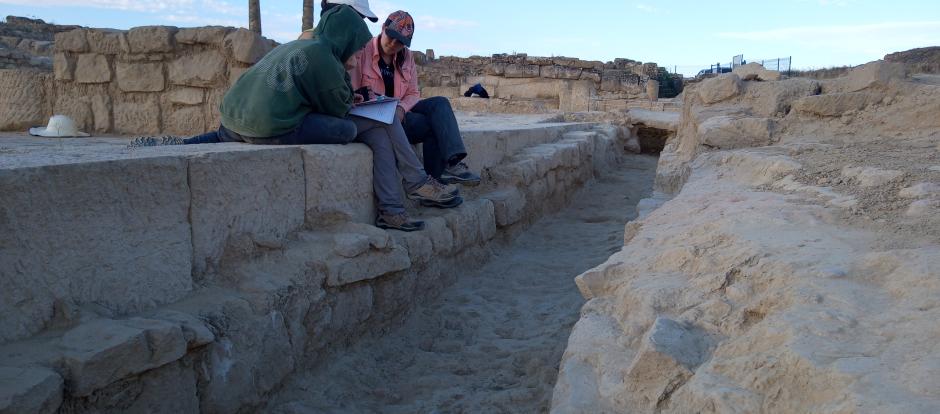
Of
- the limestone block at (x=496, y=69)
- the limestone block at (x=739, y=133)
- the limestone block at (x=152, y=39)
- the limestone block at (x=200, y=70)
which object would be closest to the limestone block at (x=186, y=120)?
the limestone block at (x=200, y=70)

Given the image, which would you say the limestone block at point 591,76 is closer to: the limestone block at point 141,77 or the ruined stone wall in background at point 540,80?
the ruined stone wall in background at point 540,80

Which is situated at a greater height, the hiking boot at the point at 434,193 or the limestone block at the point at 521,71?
the limestone block at the point at 521,71

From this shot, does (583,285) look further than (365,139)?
No

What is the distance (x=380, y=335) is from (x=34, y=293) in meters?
1.65

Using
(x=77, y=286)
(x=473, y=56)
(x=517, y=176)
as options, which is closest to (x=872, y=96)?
(x=517, y=176)

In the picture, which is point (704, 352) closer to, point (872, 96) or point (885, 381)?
point (885, 381)

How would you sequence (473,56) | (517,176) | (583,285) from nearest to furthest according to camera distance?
(583,285) → (517,176) → (473,56)

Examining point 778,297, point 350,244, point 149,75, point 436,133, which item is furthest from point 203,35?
point 778,297

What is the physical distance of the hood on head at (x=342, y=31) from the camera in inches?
136

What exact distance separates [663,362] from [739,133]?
3.18m

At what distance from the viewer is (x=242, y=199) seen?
109 inches

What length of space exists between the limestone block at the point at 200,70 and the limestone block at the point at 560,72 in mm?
10309

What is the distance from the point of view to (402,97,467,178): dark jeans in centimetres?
414

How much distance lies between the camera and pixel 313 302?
9.43 ft
